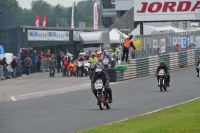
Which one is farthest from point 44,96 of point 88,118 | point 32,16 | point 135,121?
point 32,16

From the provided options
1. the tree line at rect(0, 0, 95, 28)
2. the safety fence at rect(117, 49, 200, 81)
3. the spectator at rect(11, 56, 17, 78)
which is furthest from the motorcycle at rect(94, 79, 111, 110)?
the tree line at rect(0, 0, 95, 28)

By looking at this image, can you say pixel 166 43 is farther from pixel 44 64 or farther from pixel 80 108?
pixel 80 108

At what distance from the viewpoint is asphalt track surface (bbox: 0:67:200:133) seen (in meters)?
15.8

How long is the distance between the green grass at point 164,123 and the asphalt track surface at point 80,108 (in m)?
1.09

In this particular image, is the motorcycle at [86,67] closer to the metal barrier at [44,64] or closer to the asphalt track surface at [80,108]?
the metal barrier at [44,64]

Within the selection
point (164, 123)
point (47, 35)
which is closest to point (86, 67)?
point (47, 35)

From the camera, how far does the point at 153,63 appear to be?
3903 centimetres

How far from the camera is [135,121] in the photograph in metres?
14.9

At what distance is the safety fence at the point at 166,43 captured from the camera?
39.0m

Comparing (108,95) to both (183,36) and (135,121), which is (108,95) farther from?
(183,36)

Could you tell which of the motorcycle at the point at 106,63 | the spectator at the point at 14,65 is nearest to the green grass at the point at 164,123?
the motorcycle at the point at 106,63

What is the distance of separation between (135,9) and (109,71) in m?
14.3

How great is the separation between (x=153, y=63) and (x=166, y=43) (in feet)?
11.7

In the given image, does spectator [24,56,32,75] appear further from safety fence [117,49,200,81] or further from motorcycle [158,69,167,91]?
motorcycle [158,69,167,91]
